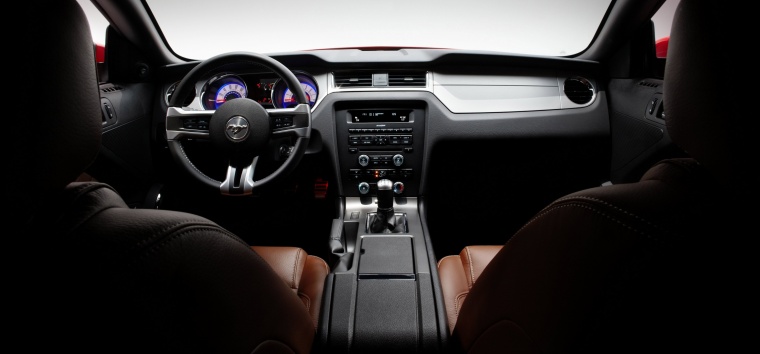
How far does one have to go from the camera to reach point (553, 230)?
2.06 ft

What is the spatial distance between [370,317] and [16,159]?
92 cm

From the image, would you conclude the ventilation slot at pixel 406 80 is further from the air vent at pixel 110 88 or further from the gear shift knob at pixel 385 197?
the air vent at pixel 110 88

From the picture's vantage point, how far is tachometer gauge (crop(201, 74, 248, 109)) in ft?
6.60

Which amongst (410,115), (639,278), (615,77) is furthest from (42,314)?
(615,77)

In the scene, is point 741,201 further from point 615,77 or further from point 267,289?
point 615,77

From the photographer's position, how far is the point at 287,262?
1.48 metres

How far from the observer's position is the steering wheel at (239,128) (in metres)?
1.60

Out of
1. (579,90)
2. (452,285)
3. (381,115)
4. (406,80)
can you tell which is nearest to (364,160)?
(381,115)

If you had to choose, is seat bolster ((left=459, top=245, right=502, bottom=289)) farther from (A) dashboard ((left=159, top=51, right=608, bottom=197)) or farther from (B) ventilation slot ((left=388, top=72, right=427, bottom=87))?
(B) ventilation slot ((left=388, top=72, right=427, bottom=87))

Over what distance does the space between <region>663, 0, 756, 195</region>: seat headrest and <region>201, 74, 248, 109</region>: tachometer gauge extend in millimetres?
1849

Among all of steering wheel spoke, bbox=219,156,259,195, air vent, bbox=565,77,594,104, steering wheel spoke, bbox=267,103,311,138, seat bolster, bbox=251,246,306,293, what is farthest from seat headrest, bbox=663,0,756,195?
air vent, bbox=565,77,594,104

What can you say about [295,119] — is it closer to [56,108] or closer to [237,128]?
[237,128]

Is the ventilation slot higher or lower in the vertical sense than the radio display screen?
higher

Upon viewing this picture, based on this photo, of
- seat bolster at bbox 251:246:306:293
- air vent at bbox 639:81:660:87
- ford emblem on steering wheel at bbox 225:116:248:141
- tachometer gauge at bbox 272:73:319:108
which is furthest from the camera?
tachometer gauge at bbox 272:73:319:108
